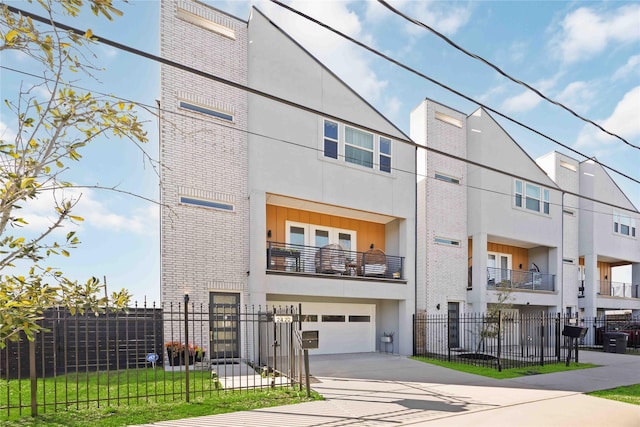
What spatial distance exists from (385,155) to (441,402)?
10451mm

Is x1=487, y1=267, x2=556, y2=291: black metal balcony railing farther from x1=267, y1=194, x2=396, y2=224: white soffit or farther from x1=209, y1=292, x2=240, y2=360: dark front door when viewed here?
x1=209, y1=292, x2=240, y2=360: dark front door

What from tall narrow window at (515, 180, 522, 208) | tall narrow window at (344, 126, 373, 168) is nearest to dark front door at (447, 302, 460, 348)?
tall narrow window at (515, 180, 522, 208)

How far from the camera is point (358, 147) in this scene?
1603cm

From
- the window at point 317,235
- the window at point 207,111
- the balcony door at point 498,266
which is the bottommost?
the balcony door at point 498,266

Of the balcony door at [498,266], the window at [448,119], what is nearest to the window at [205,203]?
the window at [448,119]

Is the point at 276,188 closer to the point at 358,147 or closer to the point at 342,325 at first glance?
the point at 358,147

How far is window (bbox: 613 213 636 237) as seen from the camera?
26569 millimetres

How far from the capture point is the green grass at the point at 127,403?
6.37m

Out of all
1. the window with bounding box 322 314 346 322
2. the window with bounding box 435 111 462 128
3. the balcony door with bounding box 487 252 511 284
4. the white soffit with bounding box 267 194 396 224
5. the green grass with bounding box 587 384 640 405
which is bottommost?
the green grass with bounding box 587 384 640 405

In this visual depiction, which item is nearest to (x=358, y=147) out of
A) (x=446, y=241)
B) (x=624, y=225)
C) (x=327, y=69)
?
(x=327, y=69)

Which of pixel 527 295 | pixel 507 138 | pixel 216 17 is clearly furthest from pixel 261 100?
pixel 527 295

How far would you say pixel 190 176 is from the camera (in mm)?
12727

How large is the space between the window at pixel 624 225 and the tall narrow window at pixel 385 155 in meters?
19.2

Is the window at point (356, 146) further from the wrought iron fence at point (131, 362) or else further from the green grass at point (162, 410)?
the green grass at point (162, 410)
